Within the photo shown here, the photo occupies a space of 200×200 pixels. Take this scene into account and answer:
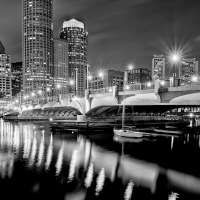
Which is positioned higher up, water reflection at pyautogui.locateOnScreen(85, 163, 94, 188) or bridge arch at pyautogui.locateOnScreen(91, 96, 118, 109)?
bridge arch at pyautogui.locateOnScreen(91, 96, 118, 109)

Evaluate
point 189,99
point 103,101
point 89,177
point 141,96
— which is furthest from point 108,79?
point 89,177

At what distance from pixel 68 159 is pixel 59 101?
1480 inches

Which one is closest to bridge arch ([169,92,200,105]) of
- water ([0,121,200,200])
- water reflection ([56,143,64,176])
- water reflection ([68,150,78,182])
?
water ([0,121,200,200])

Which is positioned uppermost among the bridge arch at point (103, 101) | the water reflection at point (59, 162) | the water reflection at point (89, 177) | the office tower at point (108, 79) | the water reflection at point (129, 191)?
the office tower at point (108, 79)

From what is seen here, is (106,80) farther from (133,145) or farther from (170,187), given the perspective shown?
(170,187)

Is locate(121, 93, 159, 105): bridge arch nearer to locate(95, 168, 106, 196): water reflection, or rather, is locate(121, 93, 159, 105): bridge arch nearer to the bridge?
the bridge

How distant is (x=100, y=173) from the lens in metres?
20.6

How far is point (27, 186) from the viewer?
56.1 feet

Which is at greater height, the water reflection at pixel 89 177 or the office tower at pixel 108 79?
the office tower at pixel 108 79

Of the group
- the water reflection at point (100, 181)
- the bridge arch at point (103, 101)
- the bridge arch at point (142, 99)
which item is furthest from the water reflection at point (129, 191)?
the bridge arch at point (103, 101)

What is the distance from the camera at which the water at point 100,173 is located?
15927mm

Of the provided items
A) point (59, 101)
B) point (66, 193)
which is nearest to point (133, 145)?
point (66, 193)

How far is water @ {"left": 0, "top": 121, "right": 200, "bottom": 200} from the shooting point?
15.9m

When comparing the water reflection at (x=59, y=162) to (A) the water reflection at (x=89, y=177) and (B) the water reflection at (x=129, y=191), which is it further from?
(B) the water reflection at (x=129, y=191)
